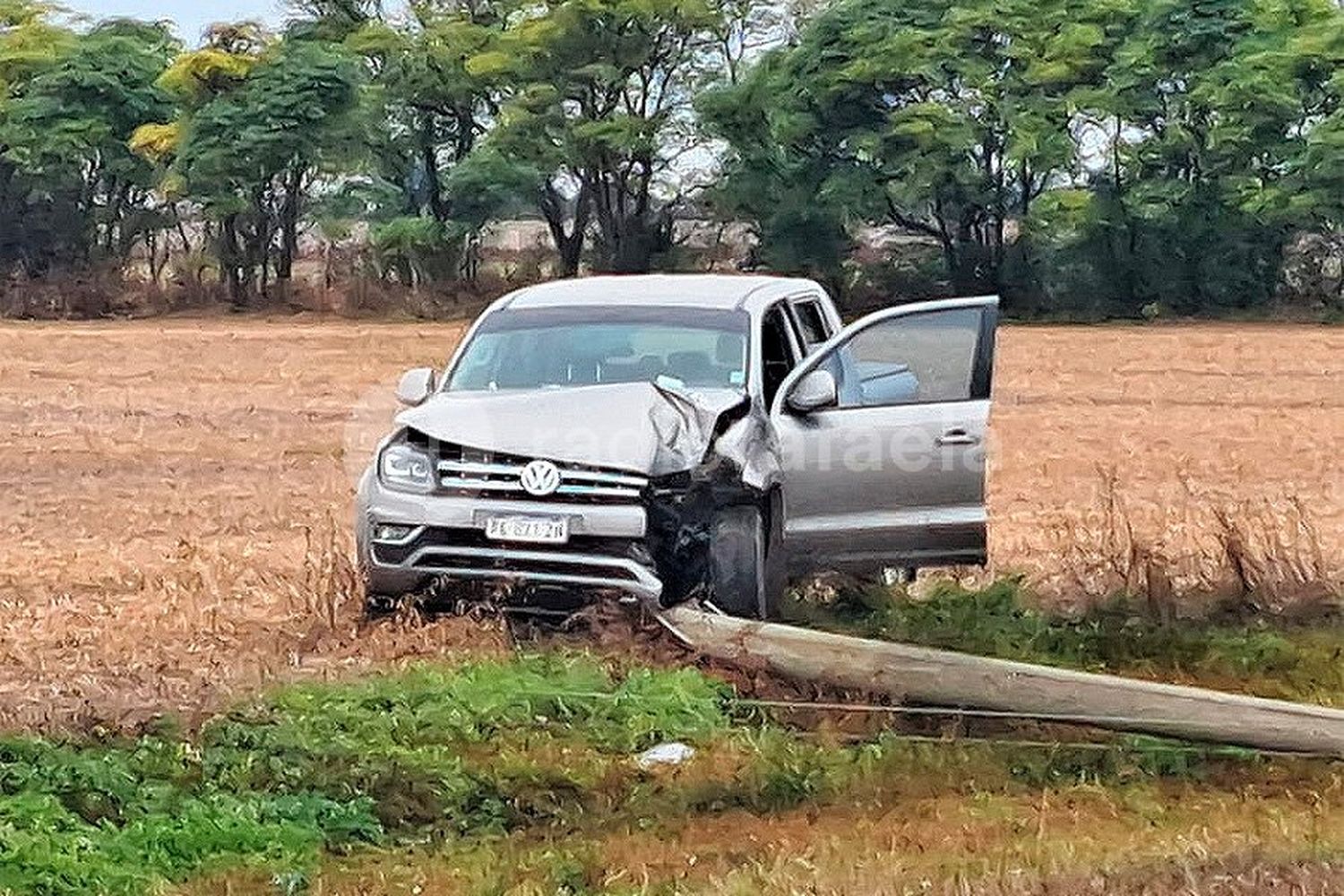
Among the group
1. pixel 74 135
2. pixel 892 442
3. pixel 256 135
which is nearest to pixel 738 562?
pixel 892 442

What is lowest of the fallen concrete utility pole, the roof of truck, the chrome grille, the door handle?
the fallen concrete utility pole

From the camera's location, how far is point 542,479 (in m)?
9.08

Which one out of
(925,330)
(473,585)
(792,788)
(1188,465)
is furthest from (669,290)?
(1188,465)

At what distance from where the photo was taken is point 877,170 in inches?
1400

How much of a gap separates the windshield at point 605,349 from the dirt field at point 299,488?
1226 millimetres

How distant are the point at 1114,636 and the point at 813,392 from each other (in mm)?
1669

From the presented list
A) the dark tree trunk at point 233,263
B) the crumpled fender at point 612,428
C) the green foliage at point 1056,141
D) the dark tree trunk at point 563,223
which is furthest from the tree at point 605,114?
the crumpled fender at point 612,428

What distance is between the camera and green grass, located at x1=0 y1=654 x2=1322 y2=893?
20.7 feet

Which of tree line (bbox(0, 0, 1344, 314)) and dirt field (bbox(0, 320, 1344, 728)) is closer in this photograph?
dirt field (bbox(0, 320, 1344, 728))

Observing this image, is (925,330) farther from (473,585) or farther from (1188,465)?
(1188,465)

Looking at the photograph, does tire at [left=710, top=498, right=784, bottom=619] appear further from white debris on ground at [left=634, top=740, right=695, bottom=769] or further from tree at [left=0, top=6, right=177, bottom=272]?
tree at [left=0, top=6, right=177, bottom=272]

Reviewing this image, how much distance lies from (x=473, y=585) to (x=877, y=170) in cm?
2708

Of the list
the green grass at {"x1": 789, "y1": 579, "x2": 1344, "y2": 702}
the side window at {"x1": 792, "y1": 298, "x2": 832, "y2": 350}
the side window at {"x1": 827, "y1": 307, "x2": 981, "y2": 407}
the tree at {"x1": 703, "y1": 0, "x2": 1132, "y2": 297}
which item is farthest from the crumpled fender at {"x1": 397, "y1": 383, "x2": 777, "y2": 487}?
the tree at {"x1": 703, "y1": 0, "x2": 1132, "y2": 297}

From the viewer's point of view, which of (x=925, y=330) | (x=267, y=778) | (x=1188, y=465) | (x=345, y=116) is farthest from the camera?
(x=345, y=116)
